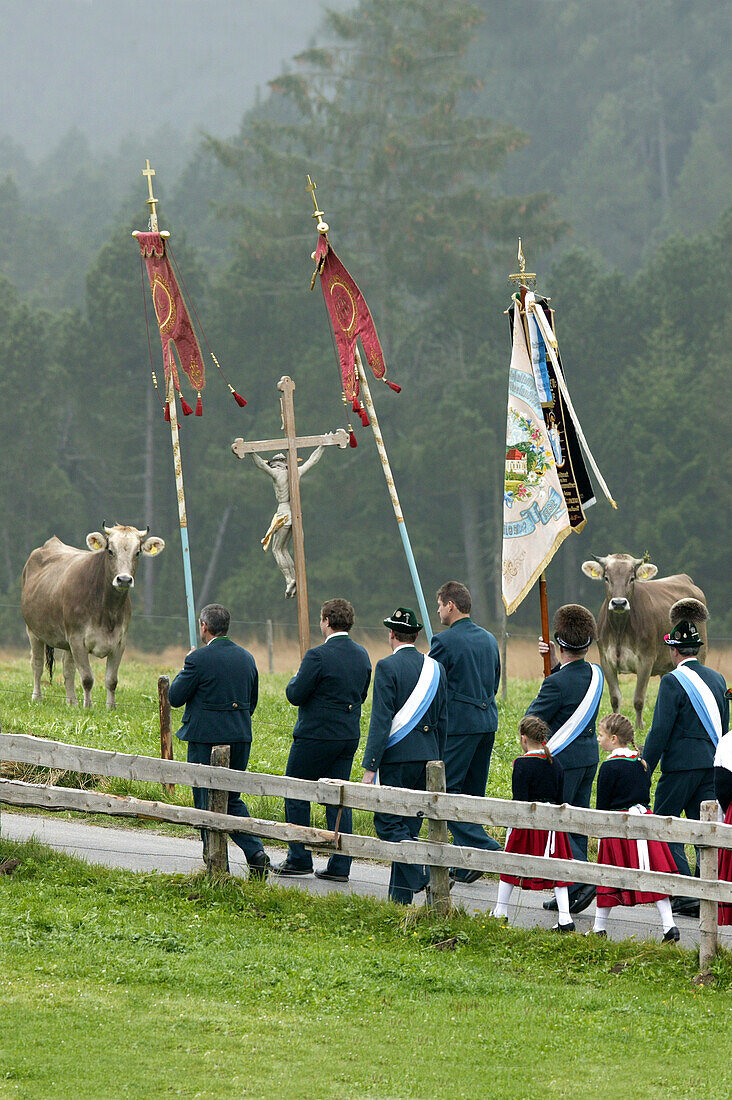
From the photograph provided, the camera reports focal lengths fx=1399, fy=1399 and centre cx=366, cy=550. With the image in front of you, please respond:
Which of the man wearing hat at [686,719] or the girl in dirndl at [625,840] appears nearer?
the girl in dirndl at [625,840]

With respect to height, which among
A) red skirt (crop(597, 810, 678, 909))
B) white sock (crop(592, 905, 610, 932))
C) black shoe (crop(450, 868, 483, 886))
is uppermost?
red skirt (crop(597, 810, 678, 909))

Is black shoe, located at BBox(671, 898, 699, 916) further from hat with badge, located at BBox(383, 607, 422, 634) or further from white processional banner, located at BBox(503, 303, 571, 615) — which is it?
white processional banner, located at BBox(503, 303, 571, 615)

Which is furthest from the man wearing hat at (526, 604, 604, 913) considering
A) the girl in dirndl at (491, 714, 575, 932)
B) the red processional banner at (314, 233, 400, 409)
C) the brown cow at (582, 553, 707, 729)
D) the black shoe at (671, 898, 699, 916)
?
the brown cow at (582, 553, 707, 729)

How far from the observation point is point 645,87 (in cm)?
6444

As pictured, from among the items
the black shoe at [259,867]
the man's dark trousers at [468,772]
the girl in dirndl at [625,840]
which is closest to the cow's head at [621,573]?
the man's dark trousers at [468,772]

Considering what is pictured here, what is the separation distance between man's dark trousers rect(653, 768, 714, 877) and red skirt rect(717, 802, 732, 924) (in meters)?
0.99

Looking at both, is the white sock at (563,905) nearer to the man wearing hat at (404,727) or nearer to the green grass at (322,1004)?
the green grass at (322,1004)

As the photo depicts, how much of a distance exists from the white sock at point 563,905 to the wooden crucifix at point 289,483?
14.4 feet

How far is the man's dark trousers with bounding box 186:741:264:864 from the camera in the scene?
396 inches

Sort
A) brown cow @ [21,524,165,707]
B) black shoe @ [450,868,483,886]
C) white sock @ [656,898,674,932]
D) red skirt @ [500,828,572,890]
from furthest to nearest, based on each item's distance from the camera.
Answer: brown cow @ [21,524,165,707], black shoe @ [450,868,483,886], red skirt @ [500,828,572,890], white sock @ [656,898,674,932]

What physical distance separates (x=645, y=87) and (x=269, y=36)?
78524 millimetres

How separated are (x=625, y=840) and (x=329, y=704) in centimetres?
236

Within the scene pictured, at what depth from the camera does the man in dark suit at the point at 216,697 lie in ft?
33.2

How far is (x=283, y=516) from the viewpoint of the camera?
14328mm
